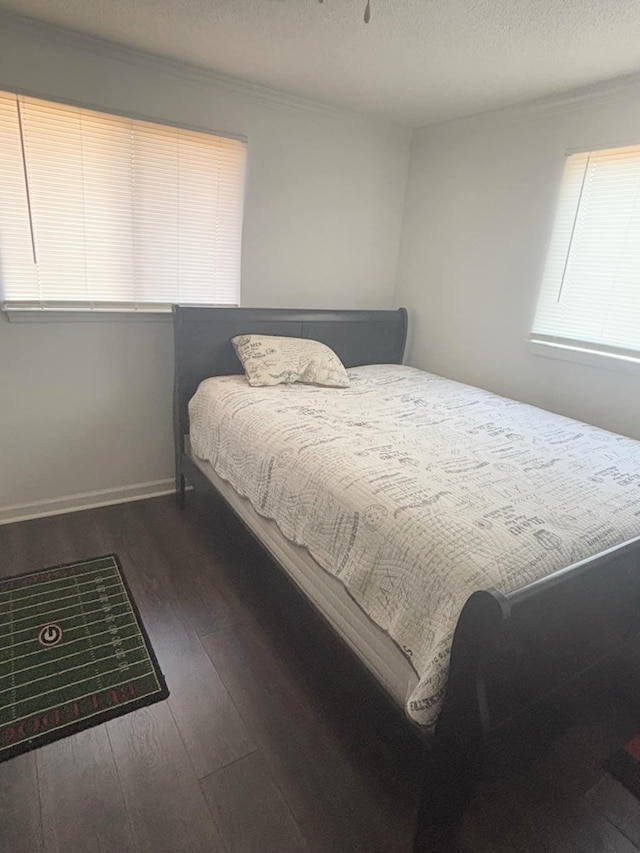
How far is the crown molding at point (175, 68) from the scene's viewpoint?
2.09 meters

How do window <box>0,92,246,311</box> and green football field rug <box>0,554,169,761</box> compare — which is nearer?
green football field rug <box>0,554,169,761</box>

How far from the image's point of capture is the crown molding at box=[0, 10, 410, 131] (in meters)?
2.09

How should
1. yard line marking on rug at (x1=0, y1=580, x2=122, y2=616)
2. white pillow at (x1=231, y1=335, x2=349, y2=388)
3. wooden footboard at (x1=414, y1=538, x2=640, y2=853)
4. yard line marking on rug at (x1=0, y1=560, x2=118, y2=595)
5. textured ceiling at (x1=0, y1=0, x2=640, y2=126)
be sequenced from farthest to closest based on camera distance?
1. white pillow at (x1=231, y1=335, x2=349, y2=388)
2. yard line marking on rug at (x1=0, y1=560, x2=118, y2=595)
3. yard line marking on rug at (x1=0, y1=580, x2=122, y2=616)
4. textured ceiling at (x1=0, y1=0, x2=640, y2=126)
5. wooden footboard at (x1=414, y1=538, x2=640, y2=853)

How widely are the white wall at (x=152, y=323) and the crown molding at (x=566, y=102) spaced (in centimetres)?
66

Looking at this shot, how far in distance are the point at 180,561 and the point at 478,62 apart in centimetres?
263

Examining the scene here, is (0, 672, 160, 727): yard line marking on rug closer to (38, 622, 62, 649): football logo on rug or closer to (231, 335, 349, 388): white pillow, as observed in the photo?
(38, 622, 62, 649): football logo on rug

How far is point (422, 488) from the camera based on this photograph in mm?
1505

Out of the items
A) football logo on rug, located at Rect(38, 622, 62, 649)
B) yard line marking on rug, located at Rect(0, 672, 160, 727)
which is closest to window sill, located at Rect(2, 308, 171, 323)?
football logo on rug, located at Rect(38, 622, 62, 649)

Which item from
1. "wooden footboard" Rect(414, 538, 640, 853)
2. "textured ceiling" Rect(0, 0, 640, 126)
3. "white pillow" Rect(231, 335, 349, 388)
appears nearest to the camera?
"wooden footboard" Rect(414, 538, 640, 853)

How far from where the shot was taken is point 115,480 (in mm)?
2871

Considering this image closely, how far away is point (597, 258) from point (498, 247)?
22.7 inches

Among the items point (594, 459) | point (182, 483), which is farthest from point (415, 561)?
point (182, 483)

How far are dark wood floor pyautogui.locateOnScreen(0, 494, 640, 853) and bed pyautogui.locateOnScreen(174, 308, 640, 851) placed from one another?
0.15 metres

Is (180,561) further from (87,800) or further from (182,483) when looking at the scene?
(87,800)
